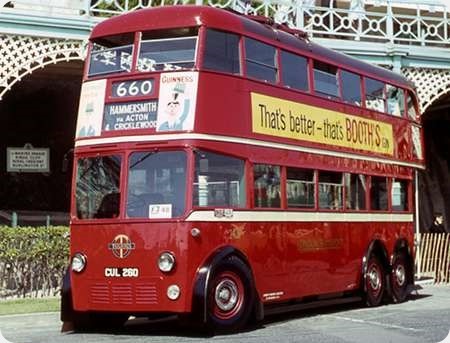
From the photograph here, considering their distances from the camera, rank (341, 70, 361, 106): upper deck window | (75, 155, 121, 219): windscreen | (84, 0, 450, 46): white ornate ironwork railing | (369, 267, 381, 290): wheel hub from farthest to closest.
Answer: (84, 0, 450, 46): white ornate ironwork railing < (369, 267, 381, 290): wheel hub < (341, 70, 361, 106): upper deck window < (75, 155, 121, 219): windscreen

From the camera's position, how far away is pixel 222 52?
10.7m

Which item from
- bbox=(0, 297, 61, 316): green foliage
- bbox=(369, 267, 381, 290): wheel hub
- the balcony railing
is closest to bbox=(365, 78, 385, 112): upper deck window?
the balcony railing

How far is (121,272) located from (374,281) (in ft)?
19.0

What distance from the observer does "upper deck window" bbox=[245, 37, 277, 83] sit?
11.1 meters

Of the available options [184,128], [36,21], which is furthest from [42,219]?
[184,128]

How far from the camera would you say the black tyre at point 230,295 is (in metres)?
9.97

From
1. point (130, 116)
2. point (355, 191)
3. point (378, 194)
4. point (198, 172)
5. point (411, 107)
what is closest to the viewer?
point (198, 172)

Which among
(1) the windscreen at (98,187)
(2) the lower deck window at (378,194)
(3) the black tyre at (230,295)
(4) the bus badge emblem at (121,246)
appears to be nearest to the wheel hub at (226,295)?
(3) the black tyre at (230,295)

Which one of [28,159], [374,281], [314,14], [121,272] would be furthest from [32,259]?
[314,14]

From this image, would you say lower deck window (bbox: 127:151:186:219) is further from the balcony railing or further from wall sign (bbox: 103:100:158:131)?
the balcony railing

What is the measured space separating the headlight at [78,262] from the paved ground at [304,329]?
89 cm

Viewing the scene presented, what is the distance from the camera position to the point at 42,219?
19734 millimetres

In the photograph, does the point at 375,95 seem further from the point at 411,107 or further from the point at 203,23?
the point at 203,23

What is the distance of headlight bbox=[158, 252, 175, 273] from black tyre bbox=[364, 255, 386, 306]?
16.6ft
